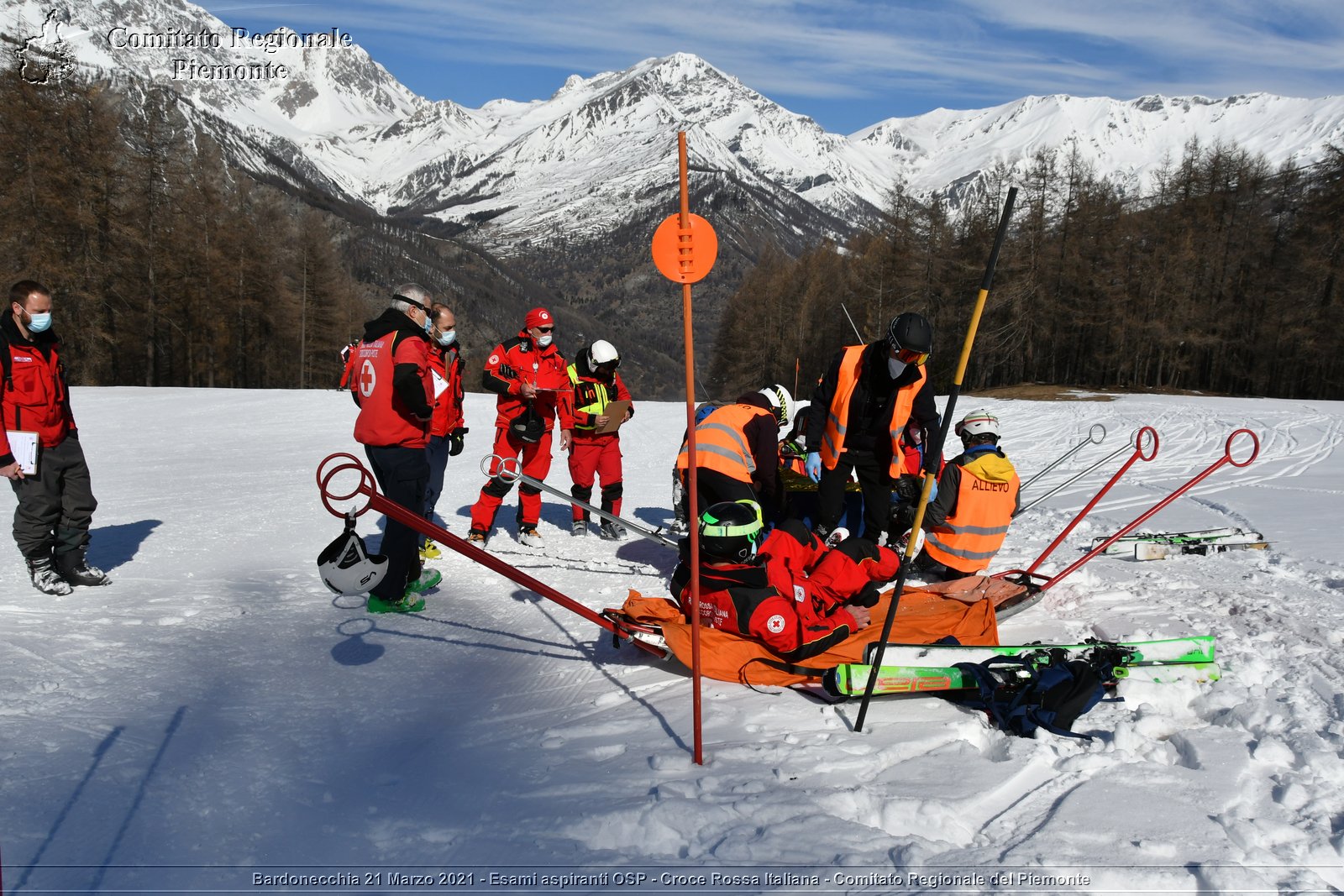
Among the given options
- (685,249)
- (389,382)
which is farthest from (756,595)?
(389,382)

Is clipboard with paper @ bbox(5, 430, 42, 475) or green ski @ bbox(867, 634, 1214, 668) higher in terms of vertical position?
clipboard with paper @ bbox(5, 430, 42, 475)

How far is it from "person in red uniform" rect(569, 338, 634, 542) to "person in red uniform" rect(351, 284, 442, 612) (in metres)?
2.46

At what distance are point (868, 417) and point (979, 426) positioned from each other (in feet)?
2.55

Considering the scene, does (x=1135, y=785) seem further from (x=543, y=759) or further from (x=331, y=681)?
(x=331, y=681)

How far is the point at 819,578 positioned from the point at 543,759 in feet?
7.68

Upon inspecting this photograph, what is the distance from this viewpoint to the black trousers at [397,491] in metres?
5.03

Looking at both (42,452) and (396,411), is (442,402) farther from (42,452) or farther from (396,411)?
(42,452)

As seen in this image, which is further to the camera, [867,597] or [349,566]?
[867,597]

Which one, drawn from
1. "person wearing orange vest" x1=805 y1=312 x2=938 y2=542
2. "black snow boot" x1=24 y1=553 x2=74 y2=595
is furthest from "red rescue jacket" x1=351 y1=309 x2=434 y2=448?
"person wearing orange vest" x1=805 y1=312 x2=938 y2=542

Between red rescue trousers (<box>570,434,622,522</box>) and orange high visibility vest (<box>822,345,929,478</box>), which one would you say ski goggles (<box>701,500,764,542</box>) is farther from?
red rescue trousers (<box>570,434,622,522</box>)

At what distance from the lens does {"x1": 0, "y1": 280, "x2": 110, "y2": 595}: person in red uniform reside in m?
4.89

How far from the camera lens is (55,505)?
17.0 feet

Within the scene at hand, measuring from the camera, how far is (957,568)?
552 centimetres

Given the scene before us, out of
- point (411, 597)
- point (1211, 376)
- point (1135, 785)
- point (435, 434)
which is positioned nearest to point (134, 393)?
point (435, 434)
